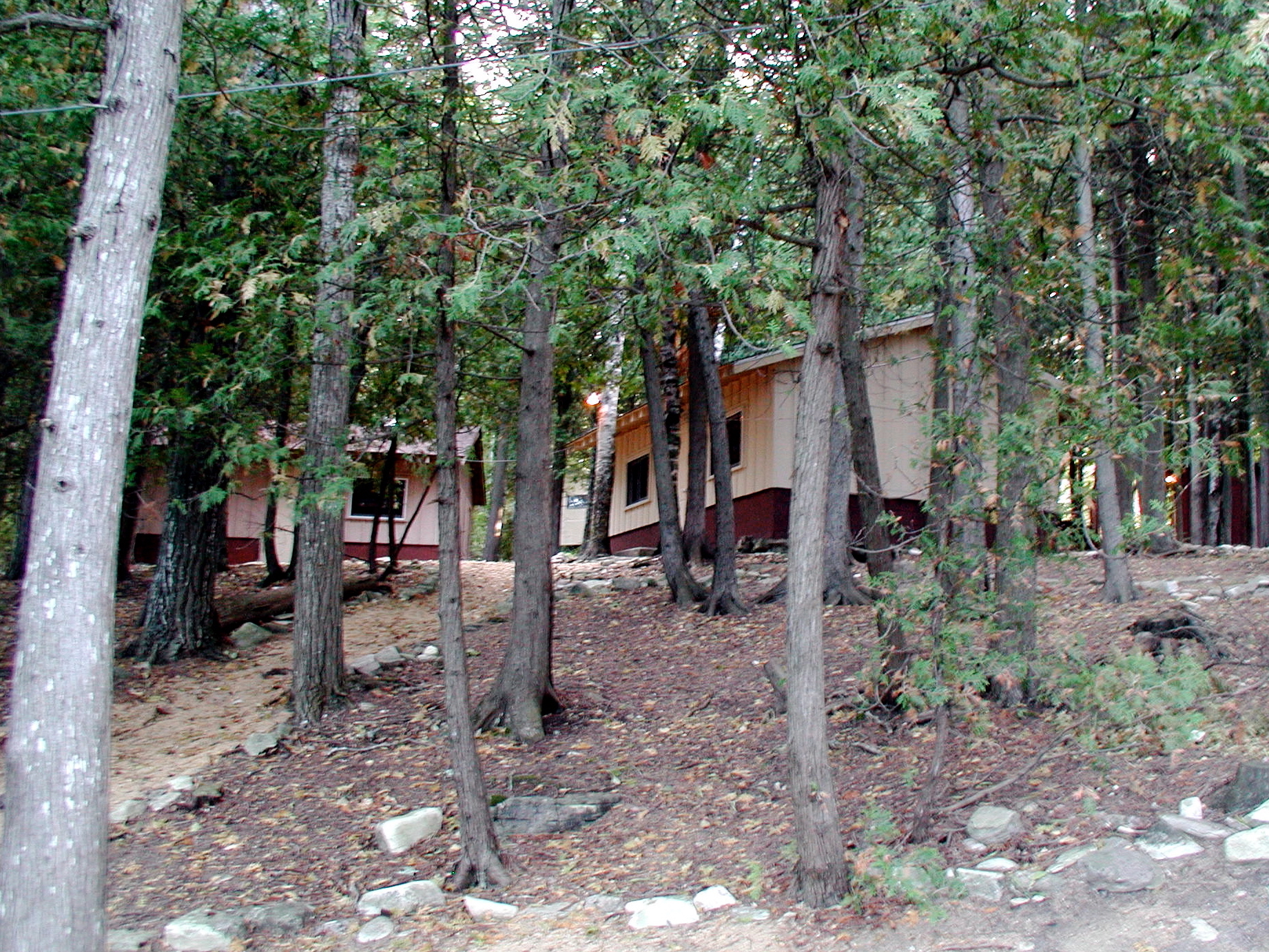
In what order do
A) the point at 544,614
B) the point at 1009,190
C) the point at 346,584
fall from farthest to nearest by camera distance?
1. the point at 346,584
2. the point at 544,614
3. the point at 1009,190

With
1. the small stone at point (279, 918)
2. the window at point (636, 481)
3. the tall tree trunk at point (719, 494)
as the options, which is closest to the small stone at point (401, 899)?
the small stone at point (279, 918)

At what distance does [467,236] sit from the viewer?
22.5 ft

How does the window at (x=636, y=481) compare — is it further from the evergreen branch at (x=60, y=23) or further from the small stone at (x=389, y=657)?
the evergreen branch at (x=60, y=23)

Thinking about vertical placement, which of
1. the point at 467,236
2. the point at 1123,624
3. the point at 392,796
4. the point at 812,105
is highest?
the point at 812,105

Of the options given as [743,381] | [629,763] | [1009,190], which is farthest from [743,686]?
[743,381]

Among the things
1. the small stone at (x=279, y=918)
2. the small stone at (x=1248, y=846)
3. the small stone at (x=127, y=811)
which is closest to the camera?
the small stone at (x=1248, y=846)

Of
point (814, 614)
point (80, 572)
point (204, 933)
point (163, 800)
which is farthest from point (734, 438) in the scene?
point (80, 572)

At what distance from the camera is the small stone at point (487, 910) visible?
5922 millimetres

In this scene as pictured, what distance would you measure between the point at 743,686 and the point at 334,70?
20.8 ft

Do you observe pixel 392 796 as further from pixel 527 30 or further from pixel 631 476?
pixel 631 476

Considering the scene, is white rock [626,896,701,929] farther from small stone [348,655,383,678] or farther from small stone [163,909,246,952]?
small stone [348,655,383,678]

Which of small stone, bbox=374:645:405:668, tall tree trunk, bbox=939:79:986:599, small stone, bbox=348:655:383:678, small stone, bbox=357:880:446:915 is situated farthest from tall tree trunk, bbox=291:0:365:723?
tall tree trunk, bbox=939:79:986:599

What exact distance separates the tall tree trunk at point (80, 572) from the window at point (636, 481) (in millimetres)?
17977

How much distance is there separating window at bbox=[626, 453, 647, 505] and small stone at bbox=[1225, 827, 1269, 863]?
17.9m
